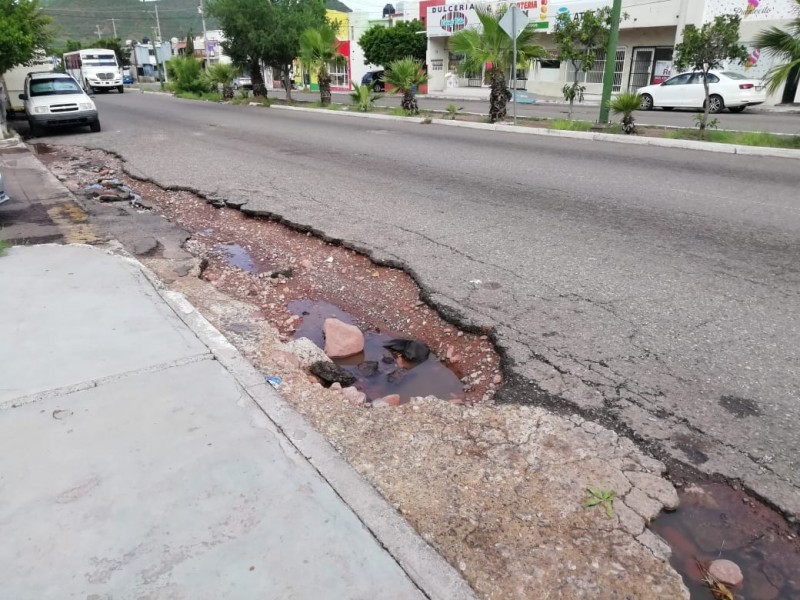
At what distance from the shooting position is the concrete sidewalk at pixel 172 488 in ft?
7.34

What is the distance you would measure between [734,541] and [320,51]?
2593cm

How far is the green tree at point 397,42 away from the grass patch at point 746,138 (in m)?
29.4

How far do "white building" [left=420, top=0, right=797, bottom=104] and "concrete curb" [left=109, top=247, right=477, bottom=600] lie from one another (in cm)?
1808

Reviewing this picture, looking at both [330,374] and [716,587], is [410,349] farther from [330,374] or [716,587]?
[716,587]

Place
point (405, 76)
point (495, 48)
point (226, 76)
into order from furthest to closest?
point (226, 76) → point (405, 76) → point (495, 48)

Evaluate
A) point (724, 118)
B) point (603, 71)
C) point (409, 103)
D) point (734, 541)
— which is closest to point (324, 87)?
point (409, 103)

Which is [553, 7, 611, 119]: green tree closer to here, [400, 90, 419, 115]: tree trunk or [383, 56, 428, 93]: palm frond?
[383, 56, 428, 93]: palm frond

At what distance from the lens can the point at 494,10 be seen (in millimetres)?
27875

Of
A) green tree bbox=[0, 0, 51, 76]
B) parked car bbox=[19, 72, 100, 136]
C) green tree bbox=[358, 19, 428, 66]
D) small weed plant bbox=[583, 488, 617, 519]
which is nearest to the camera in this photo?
small weed plant bbox=[583, 488, 617, 519]

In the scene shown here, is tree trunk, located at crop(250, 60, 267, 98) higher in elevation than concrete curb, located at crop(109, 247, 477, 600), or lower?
higher

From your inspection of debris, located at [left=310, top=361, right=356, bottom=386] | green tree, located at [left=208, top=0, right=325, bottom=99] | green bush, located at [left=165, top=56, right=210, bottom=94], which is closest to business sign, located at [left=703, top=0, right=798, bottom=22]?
green tree, located at [left=208, top=0, right=325, bottom=99]

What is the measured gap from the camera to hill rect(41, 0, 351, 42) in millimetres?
122750

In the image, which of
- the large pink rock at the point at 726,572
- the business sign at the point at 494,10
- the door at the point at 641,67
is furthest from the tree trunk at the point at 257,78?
the large pink rock at the point at 726,572

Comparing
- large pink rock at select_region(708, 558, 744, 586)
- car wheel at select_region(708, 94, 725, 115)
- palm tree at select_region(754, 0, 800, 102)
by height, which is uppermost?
palm tree at select_region(754, 0, 800, 102)
